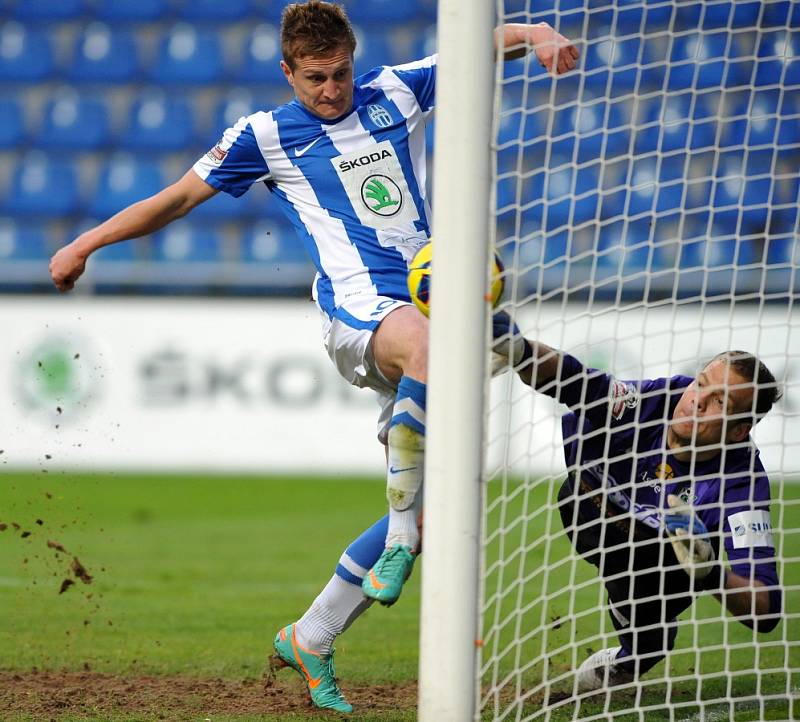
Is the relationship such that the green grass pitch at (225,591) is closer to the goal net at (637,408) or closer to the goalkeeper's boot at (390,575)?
the goal net at (637,408)

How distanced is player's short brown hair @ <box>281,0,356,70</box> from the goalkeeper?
4.24 feet

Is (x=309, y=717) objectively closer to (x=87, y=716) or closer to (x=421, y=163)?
(x=87, y=716)

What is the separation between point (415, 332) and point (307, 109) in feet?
3.47

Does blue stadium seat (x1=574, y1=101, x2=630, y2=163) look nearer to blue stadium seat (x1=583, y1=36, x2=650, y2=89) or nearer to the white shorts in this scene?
blue stadium seat (x1=583, y1=36, x2=650, y2=89)

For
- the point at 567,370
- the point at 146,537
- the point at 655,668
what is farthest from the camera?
the point at 146,537

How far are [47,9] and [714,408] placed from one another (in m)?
12.6

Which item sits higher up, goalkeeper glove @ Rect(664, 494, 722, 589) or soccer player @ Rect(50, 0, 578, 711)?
soccer player @ Rect(50, 0, 578, 711)

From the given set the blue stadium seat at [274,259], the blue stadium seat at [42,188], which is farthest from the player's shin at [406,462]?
the blue stadium seat at [42,188]

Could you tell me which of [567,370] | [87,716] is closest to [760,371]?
[567,370]

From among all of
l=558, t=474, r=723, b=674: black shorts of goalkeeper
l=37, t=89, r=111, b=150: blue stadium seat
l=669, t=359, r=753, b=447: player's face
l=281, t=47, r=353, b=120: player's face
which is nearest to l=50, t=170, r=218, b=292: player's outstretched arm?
l=281, t=47, r=353, b=120: player's face

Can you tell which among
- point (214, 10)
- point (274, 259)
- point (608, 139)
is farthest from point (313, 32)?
point (214, 10)

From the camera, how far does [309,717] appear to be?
4203 mm

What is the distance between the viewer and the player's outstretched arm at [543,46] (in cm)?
381

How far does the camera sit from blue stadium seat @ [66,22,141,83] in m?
14.1
